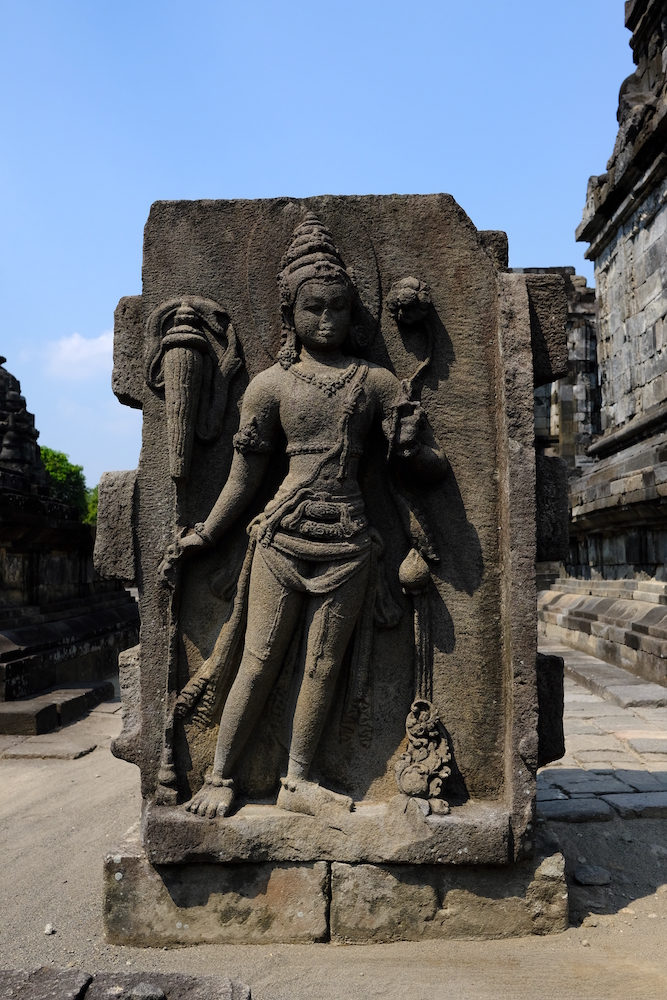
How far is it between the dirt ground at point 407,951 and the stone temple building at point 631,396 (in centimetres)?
462

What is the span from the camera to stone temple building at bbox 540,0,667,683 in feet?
28.8

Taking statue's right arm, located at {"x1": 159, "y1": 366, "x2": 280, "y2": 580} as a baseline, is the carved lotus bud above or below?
below

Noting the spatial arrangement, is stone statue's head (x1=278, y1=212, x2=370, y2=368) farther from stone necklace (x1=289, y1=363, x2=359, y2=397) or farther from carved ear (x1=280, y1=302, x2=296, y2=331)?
stone necklace (x1=289, y1=363, x2=359, y2=397)

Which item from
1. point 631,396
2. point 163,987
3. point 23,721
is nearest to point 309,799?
point 163,987

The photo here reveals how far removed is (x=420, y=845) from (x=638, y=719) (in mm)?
4270

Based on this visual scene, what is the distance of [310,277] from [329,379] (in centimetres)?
43

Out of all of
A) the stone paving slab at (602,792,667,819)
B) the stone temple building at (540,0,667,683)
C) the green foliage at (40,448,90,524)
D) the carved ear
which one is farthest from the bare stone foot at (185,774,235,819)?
the green foliage at (40,448,90,524)

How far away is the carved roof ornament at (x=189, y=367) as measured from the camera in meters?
3.20

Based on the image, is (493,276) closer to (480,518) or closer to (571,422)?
(480,518)

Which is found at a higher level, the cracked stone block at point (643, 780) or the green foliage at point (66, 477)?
the green foliage at point (66, 477)

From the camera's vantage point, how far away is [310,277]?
3146 mm

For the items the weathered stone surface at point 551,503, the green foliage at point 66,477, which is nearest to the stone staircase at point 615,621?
the weathered stone surface at point 551,503

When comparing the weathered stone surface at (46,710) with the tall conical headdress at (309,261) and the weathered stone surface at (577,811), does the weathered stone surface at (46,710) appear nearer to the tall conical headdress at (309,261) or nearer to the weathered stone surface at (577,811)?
the weathered stone surface at (577,811)

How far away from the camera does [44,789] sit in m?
5.06
